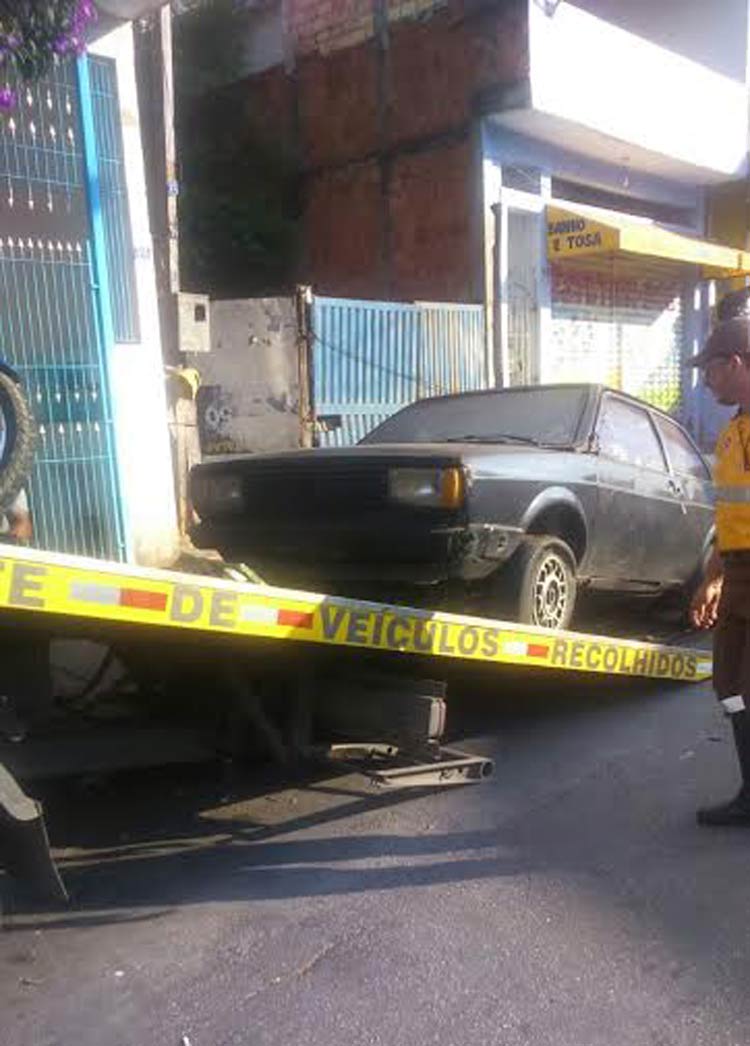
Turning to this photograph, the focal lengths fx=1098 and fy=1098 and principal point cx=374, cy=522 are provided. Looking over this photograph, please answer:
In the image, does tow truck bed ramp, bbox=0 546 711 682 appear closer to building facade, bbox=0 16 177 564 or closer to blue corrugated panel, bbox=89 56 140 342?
building facade, bbox=0 16 177 564

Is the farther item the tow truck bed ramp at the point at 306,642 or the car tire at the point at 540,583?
the car tire at the point at 540,583

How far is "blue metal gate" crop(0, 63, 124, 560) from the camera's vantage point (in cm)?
749

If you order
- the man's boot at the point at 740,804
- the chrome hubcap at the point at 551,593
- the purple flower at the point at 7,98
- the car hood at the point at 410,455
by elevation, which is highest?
the purple flower at the point at 7,98

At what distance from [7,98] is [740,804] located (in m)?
5.83

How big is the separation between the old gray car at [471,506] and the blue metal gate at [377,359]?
4.92 m

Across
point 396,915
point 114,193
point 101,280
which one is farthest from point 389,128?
point 396,915

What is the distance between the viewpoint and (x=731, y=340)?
13.1ft

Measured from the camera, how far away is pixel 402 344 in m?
12.4

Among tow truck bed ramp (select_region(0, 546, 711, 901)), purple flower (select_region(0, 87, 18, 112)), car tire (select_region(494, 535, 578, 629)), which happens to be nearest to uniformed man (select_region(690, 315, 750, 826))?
tow truck bed ramp (select_region(0, 546, 711, 901))

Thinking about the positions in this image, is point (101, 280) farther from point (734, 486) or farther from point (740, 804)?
point (740, 804)

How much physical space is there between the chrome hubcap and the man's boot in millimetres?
1344

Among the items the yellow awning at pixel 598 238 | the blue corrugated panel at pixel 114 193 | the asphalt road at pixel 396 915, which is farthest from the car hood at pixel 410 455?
the yellow awning at pixel 598 238

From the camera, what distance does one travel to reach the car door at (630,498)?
5965 mm

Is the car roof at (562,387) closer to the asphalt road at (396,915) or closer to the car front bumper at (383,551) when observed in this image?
the car front bumper at (383,551)
